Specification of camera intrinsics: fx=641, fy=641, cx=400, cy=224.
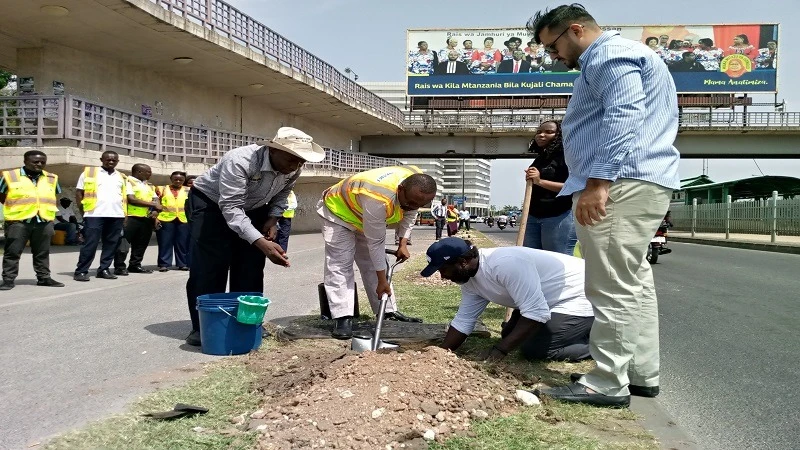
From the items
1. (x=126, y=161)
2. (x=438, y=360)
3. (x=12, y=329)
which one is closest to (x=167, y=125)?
(x=126, y=161)

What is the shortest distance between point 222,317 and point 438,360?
1.65m

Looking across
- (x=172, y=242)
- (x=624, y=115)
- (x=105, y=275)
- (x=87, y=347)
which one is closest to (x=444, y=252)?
(x=624, y=115)

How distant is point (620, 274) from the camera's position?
3.21 meters

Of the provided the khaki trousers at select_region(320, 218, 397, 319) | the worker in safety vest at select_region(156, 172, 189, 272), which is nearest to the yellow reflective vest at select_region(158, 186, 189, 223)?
the worker in safety vest at select_region(156, 172, 189, 272)

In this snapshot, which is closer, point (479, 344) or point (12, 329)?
point (479, 344)

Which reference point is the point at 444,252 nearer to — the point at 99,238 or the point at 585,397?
the point at 585,397

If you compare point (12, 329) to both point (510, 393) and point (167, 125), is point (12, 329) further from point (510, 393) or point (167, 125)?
point (167, 125)

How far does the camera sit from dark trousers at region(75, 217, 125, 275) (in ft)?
28.8

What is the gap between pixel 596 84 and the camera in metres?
3.24

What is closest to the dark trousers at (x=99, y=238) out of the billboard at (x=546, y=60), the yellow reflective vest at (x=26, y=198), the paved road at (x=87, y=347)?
the paved road at (x=87, y=347)

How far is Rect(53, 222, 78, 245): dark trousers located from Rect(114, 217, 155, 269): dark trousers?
8.18 metres

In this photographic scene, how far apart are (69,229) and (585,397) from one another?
17.3 m

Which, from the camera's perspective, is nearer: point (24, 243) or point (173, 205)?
point (24, 243)

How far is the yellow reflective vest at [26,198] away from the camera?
7.79m
